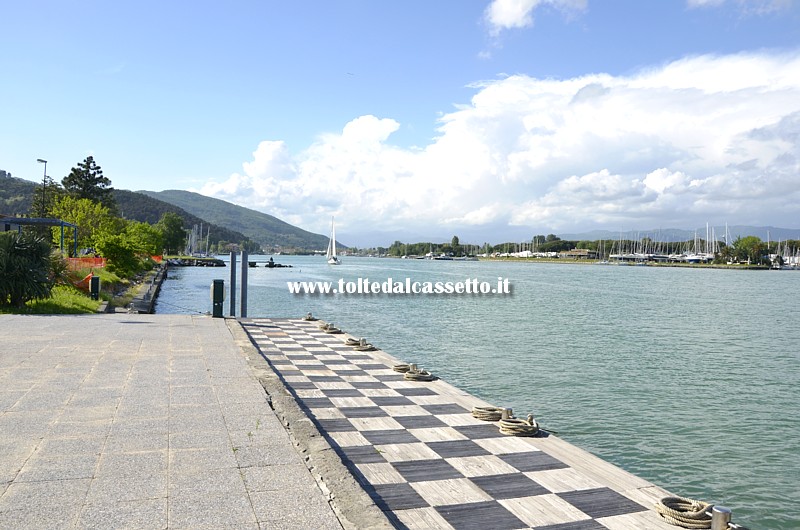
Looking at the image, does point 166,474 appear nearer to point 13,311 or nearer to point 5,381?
point 5,381

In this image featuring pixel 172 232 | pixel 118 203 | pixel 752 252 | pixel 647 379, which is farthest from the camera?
pixel 118 203

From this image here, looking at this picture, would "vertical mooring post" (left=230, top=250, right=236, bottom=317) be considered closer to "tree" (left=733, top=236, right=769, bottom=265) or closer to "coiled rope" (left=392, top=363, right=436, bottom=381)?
"coiled rope" (left=392, top=363, right=436, bottom=381)

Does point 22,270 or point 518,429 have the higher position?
point 22,270

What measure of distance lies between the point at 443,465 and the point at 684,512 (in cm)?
190

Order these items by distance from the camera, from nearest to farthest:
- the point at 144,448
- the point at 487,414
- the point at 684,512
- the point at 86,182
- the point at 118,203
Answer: the point at 684,512, the point at 144,448, the point at 487,414, the point at 86,182, the point at 118,203

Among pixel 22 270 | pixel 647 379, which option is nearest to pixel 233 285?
pixel 22 270

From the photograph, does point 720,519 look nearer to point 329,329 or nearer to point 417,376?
point 417,376

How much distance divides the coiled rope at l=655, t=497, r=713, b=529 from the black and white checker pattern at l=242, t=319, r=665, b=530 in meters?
0.10

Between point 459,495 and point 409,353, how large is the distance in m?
12.0

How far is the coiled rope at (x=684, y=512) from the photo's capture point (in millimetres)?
4320

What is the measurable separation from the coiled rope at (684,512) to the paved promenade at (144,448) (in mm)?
2481

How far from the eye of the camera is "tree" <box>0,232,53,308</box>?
52.3 ft

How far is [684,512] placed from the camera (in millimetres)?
4406

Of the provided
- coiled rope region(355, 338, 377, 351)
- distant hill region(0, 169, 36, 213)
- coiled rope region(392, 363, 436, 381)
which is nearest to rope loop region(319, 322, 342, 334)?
coiled rope region(355, 338, 377, 351)
